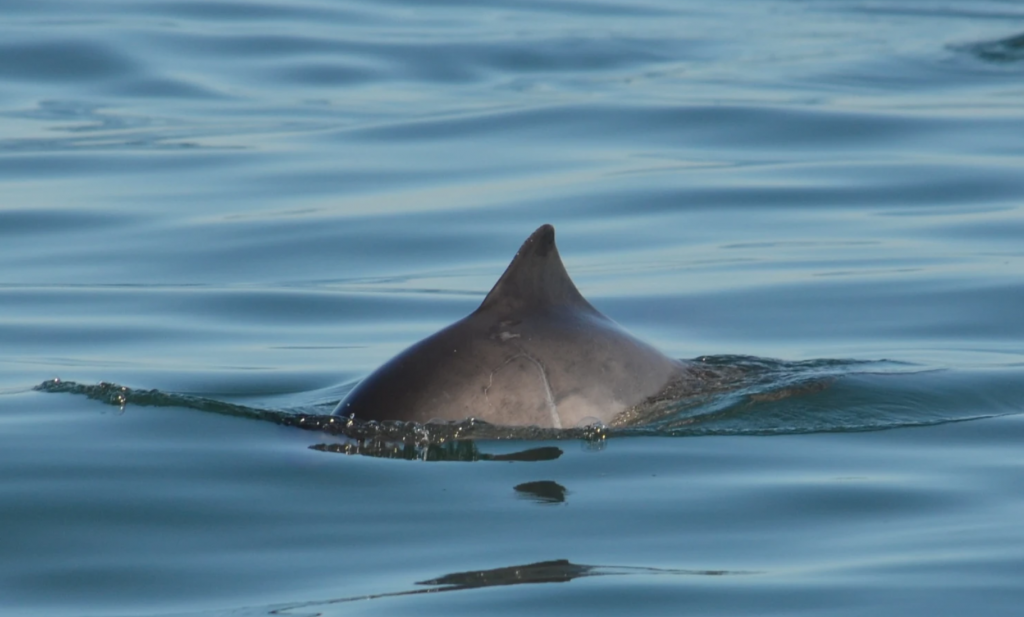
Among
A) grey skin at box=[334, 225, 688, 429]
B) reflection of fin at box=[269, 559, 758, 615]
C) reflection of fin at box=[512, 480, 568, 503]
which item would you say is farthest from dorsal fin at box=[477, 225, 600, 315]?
reflection of fin at box=[269, 559, 758, 615]

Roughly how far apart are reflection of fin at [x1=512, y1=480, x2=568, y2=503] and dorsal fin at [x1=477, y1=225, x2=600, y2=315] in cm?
89

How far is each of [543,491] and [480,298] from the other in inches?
213

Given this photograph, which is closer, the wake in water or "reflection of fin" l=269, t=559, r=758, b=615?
"reflection of fin" l=269, t=559, r=758, b=615

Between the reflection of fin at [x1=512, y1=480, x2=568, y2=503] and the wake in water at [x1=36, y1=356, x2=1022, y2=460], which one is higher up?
the wake in water at [x1=36, y1=356, x2=1022, y2=460]

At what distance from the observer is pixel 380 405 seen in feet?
22.5

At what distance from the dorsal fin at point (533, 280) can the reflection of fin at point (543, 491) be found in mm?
887

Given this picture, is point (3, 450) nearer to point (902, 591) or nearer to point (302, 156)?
point (902, 591)

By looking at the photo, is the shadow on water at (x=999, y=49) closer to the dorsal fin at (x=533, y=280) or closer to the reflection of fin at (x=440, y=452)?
the dorsal fin at (x=533, y=280)

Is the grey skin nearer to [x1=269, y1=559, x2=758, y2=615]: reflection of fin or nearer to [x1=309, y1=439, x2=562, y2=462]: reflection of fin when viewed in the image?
[x1=309, y1=439, x2=562, y2=462]: reflection of fin

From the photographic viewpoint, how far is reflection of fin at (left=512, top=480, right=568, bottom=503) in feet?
20.2

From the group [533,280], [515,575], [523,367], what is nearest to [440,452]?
[523,367]

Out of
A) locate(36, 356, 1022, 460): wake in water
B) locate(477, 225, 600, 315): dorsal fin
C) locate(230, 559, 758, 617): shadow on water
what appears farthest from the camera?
locate(477, 225, 600, 315): dorsal fin

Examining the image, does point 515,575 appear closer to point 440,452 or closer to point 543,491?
point 543,491

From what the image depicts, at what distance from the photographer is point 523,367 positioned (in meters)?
6.82
